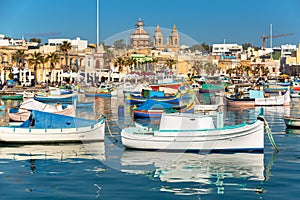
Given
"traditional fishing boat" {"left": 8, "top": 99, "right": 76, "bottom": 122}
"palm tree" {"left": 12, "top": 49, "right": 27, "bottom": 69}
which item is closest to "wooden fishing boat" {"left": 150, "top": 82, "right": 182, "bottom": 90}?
"palm tree" {"left": 12, "top": 49, "right": 27, "bottom": 69}

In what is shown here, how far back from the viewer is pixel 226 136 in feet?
84.7

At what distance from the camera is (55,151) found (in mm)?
27797

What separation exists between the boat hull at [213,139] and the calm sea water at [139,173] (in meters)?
0.38

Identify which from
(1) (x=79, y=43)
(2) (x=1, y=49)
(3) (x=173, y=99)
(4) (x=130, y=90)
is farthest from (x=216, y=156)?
(1) (x=79, y=43)

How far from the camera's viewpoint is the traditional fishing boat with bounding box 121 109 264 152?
25734 millimetres

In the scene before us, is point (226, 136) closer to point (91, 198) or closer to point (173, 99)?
point (91, 198)

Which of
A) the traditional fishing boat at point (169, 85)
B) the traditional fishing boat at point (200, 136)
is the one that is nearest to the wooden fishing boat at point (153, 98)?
the traditional fishing boat at point (169, 85)

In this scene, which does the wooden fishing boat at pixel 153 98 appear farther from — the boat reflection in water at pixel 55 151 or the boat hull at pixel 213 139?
the boat hull at pixel 213 139

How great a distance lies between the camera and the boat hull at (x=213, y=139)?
25.7 metres

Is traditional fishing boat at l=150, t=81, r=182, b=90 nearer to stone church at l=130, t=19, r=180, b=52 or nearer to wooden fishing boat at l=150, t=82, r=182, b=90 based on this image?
wooden fishing boat at l=150, t=82, r=182, b=90

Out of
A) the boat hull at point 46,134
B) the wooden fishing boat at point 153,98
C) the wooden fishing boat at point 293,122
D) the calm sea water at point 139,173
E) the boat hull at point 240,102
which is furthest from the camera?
the boat hull at point 240,102

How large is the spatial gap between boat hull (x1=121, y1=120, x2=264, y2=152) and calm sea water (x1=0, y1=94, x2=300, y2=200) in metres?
0.38

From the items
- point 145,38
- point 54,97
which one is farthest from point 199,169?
point 54,97

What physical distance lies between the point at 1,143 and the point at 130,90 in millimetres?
53471
